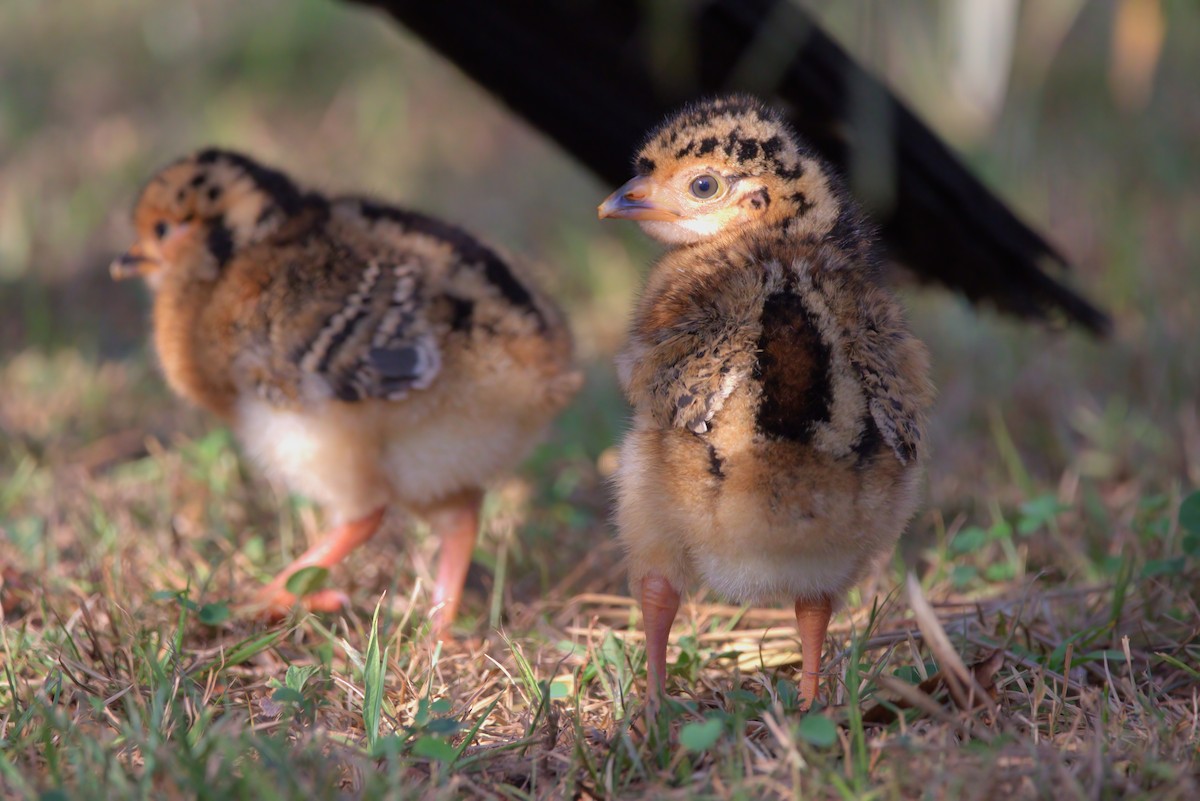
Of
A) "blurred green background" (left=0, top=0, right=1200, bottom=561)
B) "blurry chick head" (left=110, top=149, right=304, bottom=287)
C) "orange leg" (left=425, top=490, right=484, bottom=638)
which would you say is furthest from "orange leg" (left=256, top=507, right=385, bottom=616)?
"blurred green background" (left=0, top=0, right=1200, bottom=561)

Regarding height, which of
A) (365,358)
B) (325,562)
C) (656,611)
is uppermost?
(656,611)

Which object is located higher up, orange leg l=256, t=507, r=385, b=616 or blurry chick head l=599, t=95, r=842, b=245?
blurry chick head l=599, t=95, r=842, b=245

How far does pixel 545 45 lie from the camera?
3.39 meters

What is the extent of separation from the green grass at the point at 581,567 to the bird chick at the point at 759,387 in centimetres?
20

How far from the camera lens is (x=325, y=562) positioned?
2865mm

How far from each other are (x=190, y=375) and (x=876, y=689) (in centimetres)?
173

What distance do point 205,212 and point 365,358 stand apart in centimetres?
70

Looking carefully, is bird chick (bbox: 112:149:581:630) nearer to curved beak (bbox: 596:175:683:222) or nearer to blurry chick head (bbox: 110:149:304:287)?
blurry chick head (bbox: 110:149:304:287)

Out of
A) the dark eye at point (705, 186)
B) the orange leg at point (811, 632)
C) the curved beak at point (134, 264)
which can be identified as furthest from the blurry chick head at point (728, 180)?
the curved beak at point (134, 264)

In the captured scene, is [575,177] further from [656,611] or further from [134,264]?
[656,611]

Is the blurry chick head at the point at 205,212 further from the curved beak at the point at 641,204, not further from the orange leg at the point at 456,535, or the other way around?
the curved beak at the point at 641,204

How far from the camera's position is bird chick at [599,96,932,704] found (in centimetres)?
192

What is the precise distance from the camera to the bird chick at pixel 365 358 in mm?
2713

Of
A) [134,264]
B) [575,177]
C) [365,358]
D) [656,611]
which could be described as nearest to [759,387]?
[656,611]
